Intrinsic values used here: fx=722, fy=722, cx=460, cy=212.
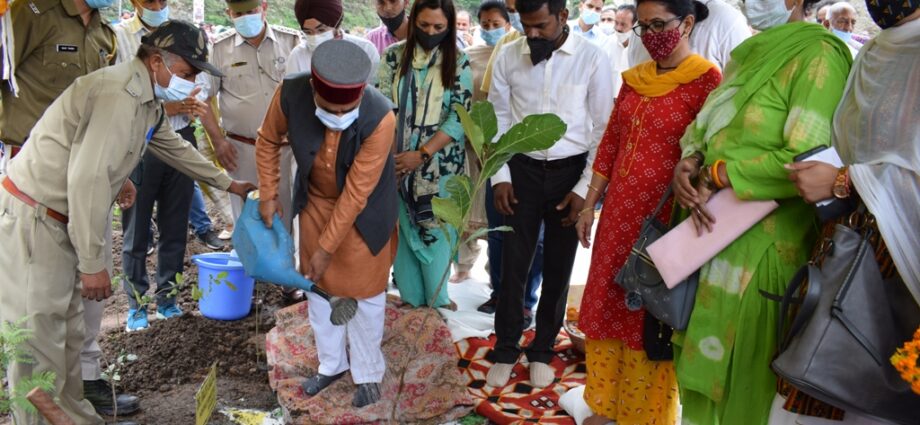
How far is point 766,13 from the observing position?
7.64 ft

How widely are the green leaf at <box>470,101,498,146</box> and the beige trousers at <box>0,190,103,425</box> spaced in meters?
1.47

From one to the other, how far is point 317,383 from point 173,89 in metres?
1.36

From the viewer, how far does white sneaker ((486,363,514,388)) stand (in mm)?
3289

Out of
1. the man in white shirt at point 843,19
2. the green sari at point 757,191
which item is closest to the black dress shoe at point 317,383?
the green sari at point 757,191

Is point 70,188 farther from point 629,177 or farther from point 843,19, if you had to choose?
point 843,19

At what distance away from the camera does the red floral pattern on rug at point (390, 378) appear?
3016mm

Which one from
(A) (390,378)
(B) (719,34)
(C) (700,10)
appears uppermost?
(C) (700,10)

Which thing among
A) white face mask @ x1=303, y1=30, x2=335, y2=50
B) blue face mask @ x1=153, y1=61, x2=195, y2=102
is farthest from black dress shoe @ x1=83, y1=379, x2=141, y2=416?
white face mask @ x1=303, y1=30, x2=335, y2=50

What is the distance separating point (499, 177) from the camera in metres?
3.20

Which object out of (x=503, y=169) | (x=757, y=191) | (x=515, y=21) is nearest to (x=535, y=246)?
(x=503, y=169)

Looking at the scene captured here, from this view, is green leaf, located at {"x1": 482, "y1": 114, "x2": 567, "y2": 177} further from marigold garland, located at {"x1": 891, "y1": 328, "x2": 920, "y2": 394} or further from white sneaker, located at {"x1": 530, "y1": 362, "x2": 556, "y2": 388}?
white sneaker, located at {"x1": 530, "y1": 362, "x2": 556, "y2": 388}

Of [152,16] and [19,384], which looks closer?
[19,384]

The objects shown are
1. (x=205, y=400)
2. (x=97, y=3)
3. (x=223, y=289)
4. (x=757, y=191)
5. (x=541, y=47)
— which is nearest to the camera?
(x=757, y=191)

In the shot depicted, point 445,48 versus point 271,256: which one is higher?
point 445,48
